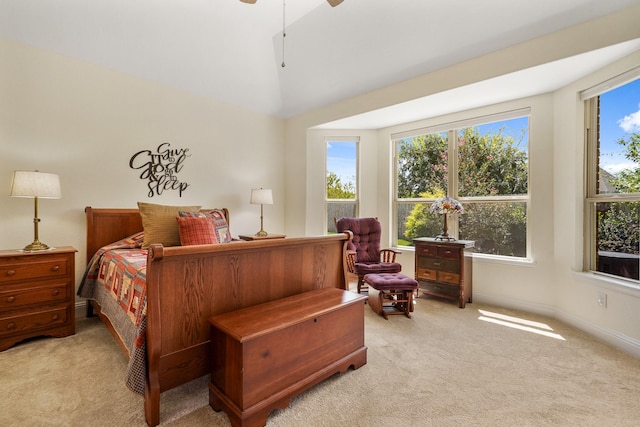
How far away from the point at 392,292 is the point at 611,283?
74.7 inches

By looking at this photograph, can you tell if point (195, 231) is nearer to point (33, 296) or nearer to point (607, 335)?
point (33, 296)

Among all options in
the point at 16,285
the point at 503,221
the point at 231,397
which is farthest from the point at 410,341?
the point at 16,285

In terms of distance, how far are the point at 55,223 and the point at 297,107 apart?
342 cm

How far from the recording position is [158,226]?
298cm

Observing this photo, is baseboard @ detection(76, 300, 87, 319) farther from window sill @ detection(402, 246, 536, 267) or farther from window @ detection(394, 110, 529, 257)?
window sill @ detection(402, 246, 536, 267)

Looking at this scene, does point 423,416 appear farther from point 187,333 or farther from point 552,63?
point 552,63

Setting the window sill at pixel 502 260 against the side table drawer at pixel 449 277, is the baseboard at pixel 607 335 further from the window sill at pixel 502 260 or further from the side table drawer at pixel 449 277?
the side table drawer at pixel 449 277

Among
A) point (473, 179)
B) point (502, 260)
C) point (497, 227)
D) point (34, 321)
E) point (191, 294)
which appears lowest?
point (34, 321)

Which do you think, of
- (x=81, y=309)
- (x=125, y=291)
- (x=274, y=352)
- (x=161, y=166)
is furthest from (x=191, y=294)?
(x=161, y=166)

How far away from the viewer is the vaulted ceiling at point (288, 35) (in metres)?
2.63

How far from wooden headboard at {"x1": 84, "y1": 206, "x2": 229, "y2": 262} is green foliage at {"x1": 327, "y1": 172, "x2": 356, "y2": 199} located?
279cm

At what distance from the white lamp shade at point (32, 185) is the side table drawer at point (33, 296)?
31.2 inches

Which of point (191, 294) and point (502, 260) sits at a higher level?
point (191, 294)

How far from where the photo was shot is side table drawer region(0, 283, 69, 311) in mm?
2371
